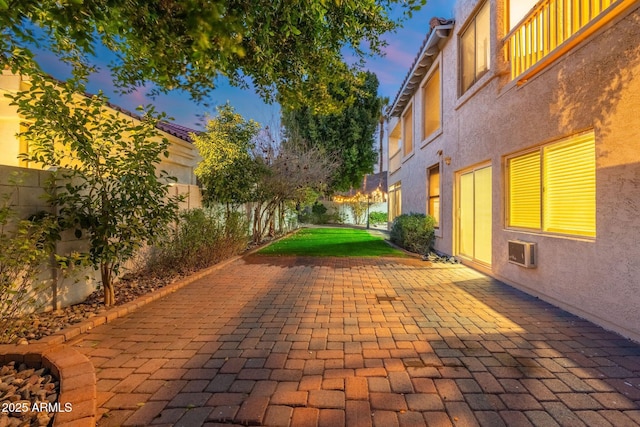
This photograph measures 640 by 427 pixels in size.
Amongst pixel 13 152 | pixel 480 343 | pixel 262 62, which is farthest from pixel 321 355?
pixel 13 152

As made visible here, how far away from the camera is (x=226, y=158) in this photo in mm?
9984

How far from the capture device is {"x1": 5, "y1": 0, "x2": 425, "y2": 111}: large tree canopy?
2.36 m

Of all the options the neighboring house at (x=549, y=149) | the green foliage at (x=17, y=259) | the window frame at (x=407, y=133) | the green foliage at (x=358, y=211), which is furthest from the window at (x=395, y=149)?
the green foliage at (x=17, y=259)

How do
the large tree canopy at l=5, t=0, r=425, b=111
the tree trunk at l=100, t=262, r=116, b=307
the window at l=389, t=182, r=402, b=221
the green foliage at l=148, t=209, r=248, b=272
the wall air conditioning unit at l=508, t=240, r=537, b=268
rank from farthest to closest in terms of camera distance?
the window at l=389, t=182, r=402, b=221
the green foliage at l=148, t=209, r=248, b=272
the wall air conditioning unit at l=508, t=240, r=537, b=268
the tree trunk at l=100, t=262, r=116, b=307
the large tree canopy at l=5, t=0, r=425, b=111

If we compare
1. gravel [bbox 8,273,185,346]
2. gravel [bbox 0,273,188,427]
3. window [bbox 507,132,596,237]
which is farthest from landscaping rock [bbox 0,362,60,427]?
window [bbox 507,132,596,237]

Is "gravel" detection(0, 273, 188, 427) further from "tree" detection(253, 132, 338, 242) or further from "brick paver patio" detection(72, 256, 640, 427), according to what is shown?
"tree" detection(253, 132, 338, 242)

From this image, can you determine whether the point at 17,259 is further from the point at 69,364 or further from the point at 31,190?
the point at 69,364

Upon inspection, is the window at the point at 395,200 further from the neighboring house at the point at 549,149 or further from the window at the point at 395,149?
the neighboring house at the point at 549,149

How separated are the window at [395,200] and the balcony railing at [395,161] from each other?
95cm

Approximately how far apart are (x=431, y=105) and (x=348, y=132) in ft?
44.9

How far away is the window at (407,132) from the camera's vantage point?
1426cm

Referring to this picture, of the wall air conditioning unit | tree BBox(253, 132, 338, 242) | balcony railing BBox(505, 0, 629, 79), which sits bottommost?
the wall air conditioning unit

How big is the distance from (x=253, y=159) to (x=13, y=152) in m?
6.32

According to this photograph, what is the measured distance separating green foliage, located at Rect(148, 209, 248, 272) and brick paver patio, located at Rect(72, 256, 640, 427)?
75.8 inches
